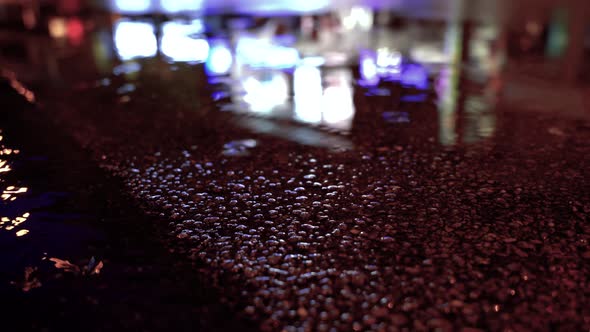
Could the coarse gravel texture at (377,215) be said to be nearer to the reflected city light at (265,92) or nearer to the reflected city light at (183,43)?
the reflected city light at (265,92)

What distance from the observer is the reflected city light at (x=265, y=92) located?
11.1 ft

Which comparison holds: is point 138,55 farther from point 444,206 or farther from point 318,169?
point 444,206

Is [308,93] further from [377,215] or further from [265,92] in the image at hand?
[377,215]

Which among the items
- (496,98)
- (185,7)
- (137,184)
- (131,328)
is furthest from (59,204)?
(185,7)

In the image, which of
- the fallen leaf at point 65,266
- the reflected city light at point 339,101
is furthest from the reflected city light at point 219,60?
the fallen leaf at point 65,266

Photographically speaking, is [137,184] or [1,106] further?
[1,106]

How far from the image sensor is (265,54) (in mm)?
5348

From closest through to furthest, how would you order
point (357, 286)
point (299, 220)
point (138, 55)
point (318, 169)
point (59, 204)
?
point (357, 286), point (299, 220), point (59, 204), point (318, 169), point (138, 55)

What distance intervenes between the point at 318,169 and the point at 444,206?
2.04ft

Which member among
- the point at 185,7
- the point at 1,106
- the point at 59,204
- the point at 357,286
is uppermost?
the point at 185,7

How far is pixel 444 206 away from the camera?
6.07 ft

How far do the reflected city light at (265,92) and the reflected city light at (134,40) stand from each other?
2107mm

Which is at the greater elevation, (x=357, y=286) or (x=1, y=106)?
(x=1, y=106)

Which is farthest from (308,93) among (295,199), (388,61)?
(295,199)
